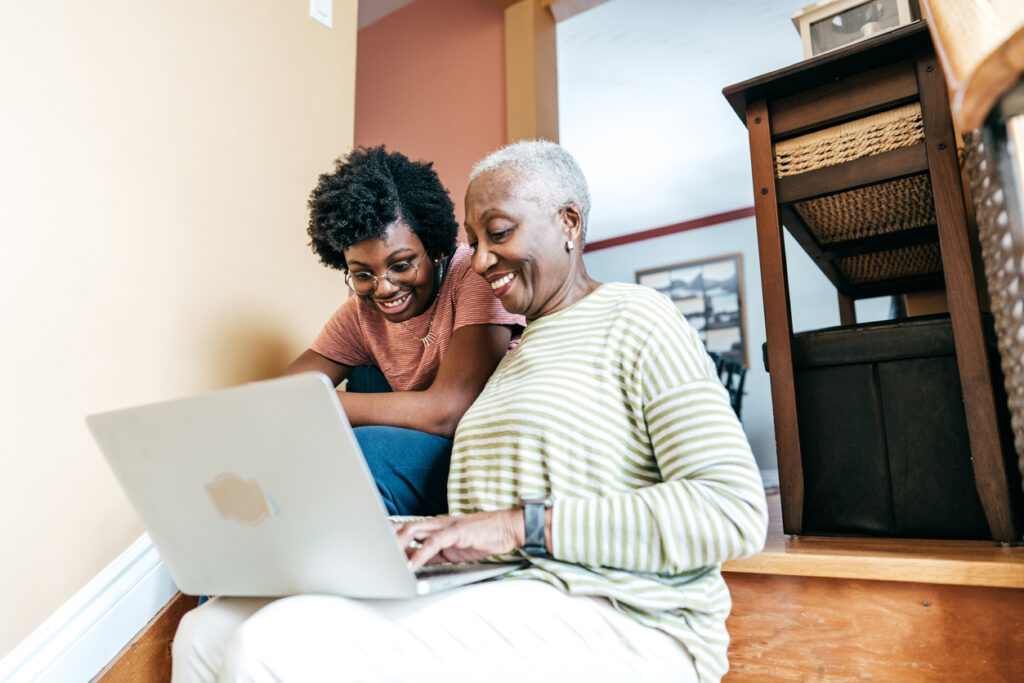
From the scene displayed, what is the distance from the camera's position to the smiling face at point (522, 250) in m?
1.02

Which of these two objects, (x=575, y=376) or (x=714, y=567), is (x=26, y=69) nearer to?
(x=575, y=376)

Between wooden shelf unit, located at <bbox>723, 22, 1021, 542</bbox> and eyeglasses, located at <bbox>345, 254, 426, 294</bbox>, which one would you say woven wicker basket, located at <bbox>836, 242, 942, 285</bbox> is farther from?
eyeglasses, located at <bbox>345, 254, 426, 294</bbox>

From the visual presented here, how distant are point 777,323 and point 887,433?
0.27 meters

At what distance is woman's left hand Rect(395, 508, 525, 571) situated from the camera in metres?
0.73

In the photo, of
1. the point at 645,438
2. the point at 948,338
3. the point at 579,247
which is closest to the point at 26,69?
the point at 579,247

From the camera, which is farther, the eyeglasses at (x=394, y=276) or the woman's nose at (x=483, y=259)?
the eyeglasses at (x=394, y=276)

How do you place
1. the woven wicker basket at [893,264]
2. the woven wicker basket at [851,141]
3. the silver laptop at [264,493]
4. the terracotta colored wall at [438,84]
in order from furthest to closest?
the terracotta colored wall at [438,84]
the woven wicker basket at [893,264]
the woven wicker basket at [851,141]
the silver laptop at [264,493]

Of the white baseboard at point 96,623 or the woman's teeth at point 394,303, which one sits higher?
the woman's teeth at point 394,303

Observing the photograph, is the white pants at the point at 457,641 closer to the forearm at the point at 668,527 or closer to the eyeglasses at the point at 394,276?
the forearm at the point at 668,527

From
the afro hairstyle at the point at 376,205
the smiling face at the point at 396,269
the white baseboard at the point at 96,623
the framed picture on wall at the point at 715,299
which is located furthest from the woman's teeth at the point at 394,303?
the framed picture on wall at the point at 715,299

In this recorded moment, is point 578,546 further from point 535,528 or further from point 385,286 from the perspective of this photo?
point 385,286

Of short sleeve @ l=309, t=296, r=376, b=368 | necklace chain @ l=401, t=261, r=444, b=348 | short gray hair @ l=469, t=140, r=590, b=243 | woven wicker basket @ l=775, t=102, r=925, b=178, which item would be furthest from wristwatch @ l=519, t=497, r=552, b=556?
woven wicker basket @ l=775, t=102, r=925, b=178

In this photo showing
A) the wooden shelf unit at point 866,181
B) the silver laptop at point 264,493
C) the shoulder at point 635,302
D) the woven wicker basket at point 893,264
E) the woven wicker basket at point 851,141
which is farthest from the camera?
the woven wicker basket at point 893,264

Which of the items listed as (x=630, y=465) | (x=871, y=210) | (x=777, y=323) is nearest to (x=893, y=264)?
(x=871, y=210)
